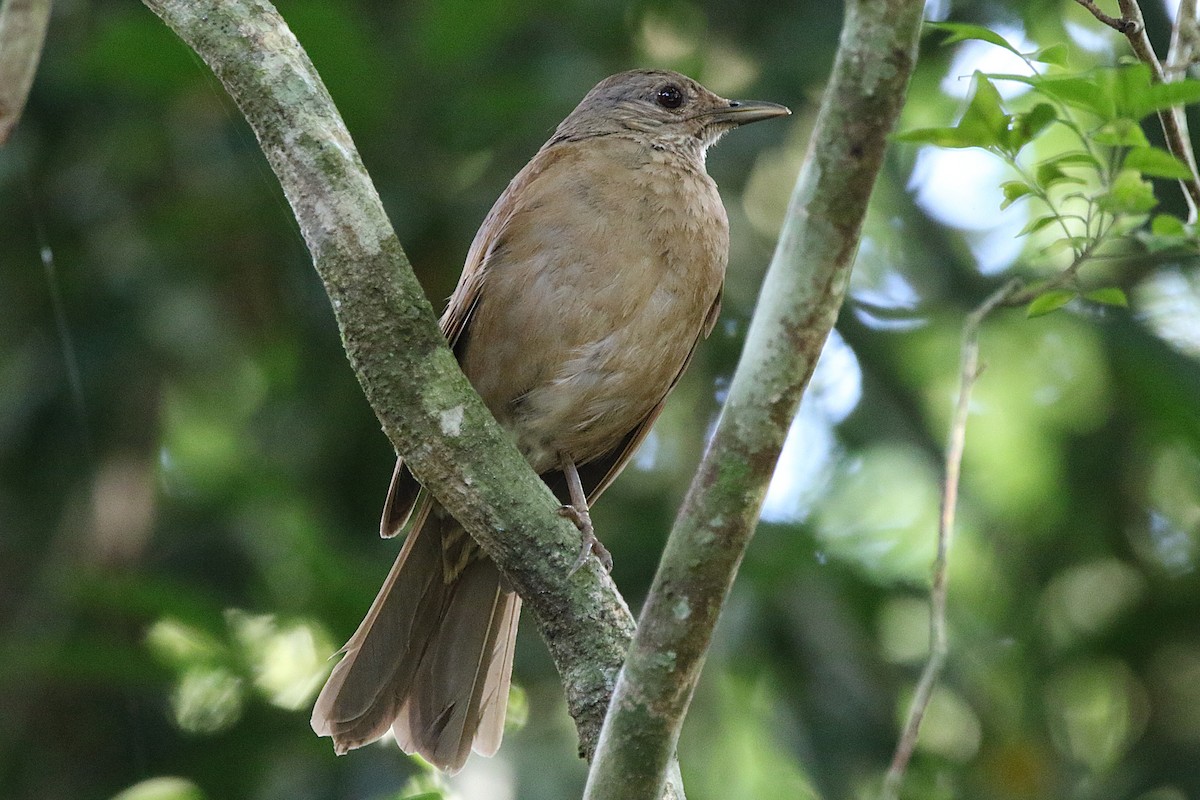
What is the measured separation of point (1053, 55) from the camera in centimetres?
261

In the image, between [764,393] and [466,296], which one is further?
[466,296]

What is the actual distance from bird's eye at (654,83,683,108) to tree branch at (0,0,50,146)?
296cm

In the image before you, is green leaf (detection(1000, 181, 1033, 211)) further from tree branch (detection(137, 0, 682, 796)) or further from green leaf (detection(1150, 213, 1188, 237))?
tree branch (detection(137, 0, 682, 796))

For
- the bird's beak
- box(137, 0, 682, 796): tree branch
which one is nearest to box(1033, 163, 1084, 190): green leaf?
box(137, 0, 682, 796): tree branch

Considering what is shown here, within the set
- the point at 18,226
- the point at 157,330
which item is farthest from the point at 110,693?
the point at 18,226

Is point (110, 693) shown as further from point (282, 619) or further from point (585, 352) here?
point (585, 352)

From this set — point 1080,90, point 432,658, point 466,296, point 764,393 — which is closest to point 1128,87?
point 1080,90

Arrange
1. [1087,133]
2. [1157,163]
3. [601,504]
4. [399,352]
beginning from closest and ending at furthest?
[1157,163]
[1087,133]
[399,352]
[601,504]

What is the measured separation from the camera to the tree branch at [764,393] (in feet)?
7.57

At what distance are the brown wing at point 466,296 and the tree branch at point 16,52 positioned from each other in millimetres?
1721

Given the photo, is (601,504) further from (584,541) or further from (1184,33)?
(1184,33)

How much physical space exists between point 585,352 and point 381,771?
1.84m

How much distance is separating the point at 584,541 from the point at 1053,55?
1.57 metres

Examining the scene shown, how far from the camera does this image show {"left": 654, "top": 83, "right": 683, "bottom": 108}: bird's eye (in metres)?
5.16
